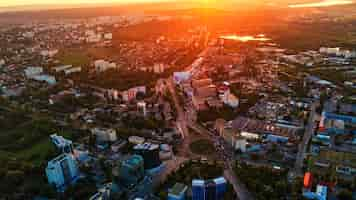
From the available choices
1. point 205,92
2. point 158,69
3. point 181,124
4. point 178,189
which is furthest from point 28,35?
point 178,189

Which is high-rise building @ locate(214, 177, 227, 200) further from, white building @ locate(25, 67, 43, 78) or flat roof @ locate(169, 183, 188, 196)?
white building @ locate(25, 67, 43, 78)

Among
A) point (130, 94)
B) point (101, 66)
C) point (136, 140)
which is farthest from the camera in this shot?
point (101, 66)

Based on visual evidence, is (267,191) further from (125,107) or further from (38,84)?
(38,84)

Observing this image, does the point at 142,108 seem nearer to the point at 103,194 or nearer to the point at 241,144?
the point at 241,144

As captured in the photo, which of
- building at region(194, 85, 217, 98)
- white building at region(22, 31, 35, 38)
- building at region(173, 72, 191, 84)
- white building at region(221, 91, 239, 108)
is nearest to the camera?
white building at region(221, 91, 239, 108)

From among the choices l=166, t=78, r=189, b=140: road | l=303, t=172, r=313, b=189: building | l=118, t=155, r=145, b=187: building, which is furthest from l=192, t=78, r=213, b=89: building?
l=303, t=172, r=313, b=189: building

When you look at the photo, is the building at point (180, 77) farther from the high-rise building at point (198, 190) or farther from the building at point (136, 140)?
the high-rise building at point (198, 190)

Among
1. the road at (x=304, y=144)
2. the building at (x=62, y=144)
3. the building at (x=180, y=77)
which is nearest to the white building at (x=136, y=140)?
the building at (x=62, y=144)
